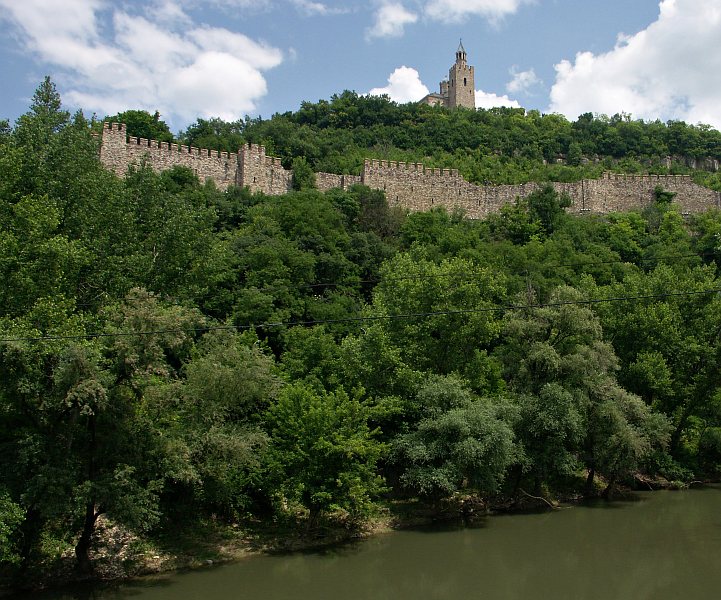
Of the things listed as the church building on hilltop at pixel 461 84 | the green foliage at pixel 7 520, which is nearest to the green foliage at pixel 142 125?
the green foliage at pixel 7 520

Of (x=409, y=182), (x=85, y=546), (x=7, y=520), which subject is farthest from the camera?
(x=409, y=182)

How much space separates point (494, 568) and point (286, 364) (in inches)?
370

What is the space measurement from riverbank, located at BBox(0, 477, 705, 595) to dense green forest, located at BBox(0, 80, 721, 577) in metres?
0.35

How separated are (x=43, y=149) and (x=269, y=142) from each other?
30.4 meters

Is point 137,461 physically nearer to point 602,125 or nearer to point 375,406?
point 375,406

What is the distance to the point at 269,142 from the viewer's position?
4894 cm

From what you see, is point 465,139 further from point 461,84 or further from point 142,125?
point 461,84

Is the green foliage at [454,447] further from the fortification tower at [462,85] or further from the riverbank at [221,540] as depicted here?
the fortification tower at [462,85]

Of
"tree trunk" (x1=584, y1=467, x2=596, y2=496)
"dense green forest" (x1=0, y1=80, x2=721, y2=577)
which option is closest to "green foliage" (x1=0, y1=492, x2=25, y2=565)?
"dense green forest" (x1=0, y1=80, x2=721, y2=577)

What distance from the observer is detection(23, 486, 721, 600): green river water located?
15.4m

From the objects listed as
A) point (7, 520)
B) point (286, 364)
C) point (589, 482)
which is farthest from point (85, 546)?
point (589, 482)

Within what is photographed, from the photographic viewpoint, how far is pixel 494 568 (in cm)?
1709

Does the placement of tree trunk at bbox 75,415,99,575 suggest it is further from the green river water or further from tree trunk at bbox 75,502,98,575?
the green river water

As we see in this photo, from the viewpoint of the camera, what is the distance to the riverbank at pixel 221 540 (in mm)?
16156
